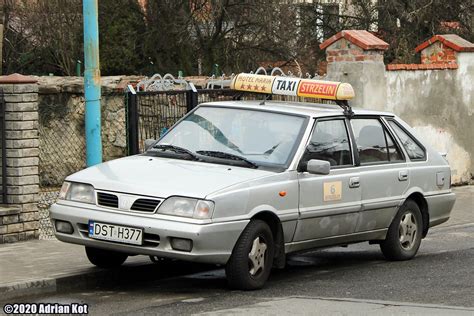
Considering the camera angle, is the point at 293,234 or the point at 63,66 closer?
the point at 293,234

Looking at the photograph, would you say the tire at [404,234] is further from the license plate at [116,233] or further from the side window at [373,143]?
the license plate at [116,233]

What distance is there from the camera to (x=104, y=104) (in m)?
17.8

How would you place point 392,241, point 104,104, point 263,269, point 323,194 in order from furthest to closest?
1. point 104,104
2. point 392,241
3. point 323,194
4. point 263,269

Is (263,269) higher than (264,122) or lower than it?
lower

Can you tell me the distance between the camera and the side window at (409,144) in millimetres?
11570

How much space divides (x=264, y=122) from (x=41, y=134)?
8126mm

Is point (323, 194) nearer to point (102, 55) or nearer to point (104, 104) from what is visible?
point (104, 104)

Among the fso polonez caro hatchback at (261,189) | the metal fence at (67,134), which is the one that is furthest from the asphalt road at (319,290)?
the metal fence at (67,134)

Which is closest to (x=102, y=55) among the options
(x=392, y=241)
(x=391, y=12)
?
(x=391, y=12)

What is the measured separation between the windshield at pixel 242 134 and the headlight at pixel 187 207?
3.59 feet

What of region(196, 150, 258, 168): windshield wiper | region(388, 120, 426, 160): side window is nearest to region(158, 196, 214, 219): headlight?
region(196, 150, 258, 168): windshield wiper

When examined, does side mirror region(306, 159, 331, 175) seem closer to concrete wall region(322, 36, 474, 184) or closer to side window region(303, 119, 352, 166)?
side window region(303, 119, 352, 166)

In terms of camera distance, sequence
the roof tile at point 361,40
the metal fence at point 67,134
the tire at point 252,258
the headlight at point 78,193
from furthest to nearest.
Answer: the metal fence at point 67,134 < the roof tile at point 361,40 < the headlight at point 78,193 < the tire at point 252,258

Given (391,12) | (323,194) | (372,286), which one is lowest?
(372,286)
